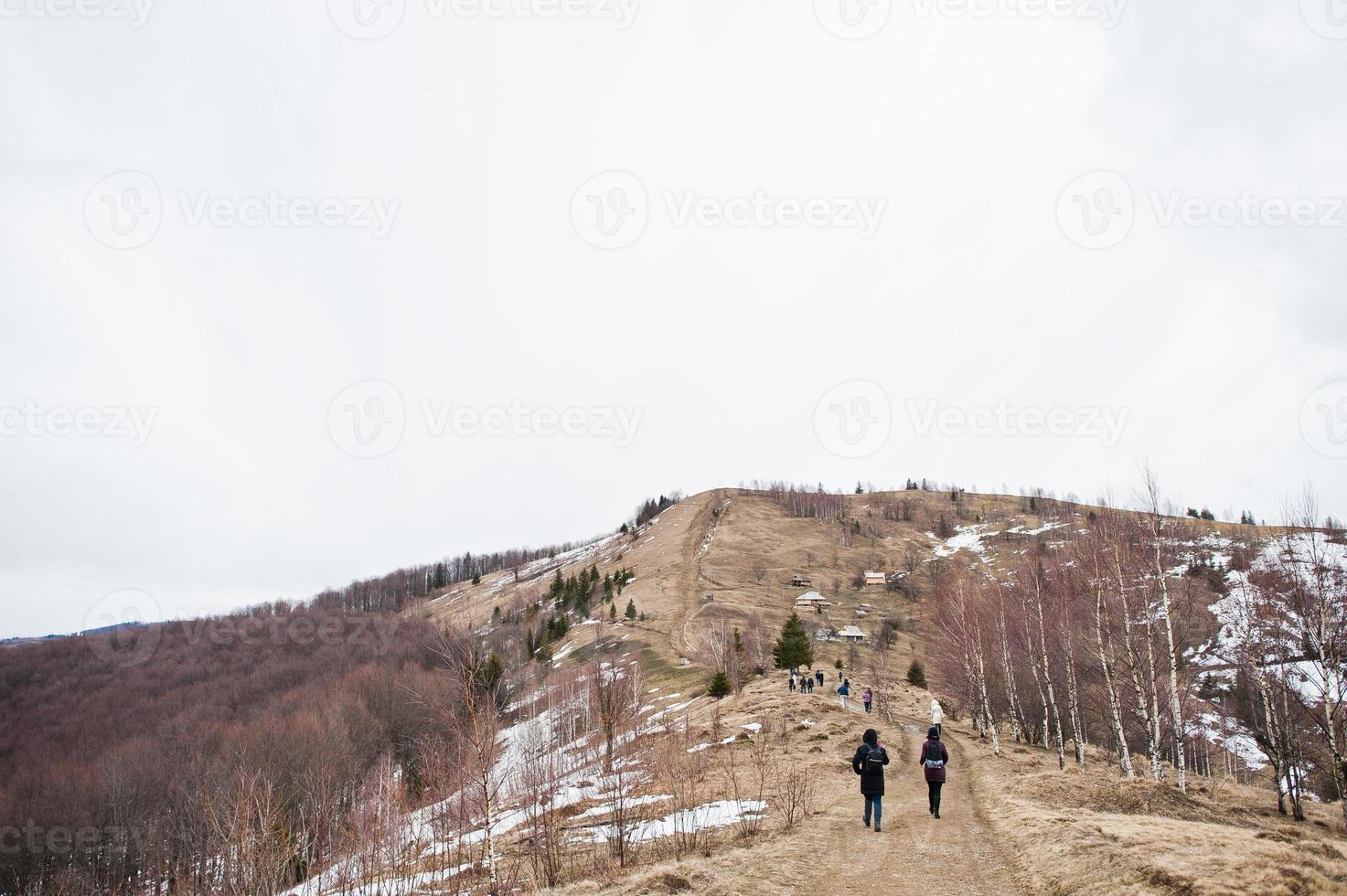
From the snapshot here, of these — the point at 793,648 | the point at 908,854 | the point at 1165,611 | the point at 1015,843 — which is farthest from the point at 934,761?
the point at 793,648

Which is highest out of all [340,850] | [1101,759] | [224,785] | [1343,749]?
[1343,749]

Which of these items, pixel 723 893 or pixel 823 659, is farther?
pixel 823 659

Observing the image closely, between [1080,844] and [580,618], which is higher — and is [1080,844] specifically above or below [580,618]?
above

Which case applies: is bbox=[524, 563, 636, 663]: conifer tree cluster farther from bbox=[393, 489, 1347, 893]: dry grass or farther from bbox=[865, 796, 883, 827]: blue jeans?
bbox=[865, 796, 883, 827]: blue jeans

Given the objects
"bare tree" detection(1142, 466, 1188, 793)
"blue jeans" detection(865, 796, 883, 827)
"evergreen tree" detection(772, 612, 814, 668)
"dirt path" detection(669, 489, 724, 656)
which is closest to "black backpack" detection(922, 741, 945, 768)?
"blue jeans" detection(865, 796, 883, 827)

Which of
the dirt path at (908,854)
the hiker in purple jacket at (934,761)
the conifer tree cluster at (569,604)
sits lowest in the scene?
the conifer tree cluster at (569,604)

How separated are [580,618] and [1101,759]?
102 metres

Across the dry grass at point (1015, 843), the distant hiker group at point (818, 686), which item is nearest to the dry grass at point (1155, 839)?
the dry grass at point (1015, 843)

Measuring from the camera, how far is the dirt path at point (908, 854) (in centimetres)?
1221

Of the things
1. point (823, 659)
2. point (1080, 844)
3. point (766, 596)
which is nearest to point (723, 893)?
point (1080, 844)

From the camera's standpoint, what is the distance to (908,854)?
14.2 m

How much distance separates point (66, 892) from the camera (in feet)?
163

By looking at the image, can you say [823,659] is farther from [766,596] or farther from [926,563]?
[926,563]

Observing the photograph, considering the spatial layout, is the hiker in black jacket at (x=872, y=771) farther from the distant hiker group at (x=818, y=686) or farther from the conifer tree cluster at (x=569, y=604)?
the conifer tree cluster at (x=569, y=604)
